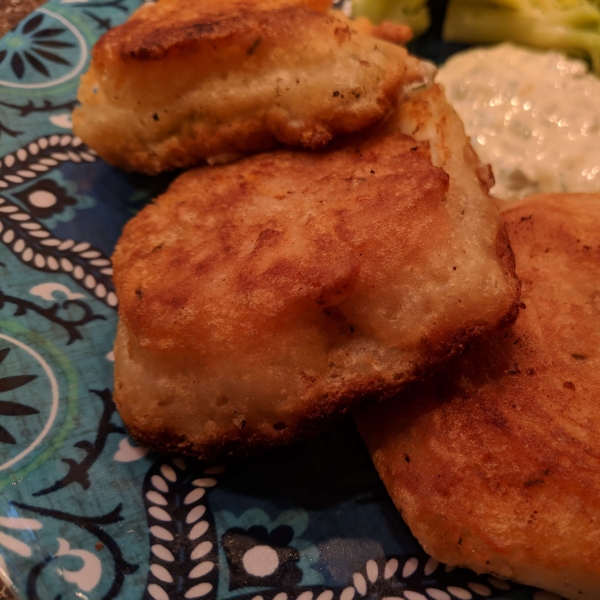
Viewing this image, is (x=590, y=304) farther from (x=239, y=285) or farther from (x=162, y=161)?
(x=162, y=161)

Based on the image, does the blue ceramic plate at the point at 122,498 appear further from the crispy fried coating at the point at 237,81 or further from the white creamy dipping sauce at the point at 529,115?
the white creamy dipping sauce at the point at 529,115

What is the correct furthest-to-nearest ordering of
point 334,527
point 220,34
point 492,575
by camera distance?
point 220,34
point 334,527
point 492,575

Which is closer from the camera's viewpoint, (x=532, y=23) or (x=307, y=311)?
(x=307, y=311)

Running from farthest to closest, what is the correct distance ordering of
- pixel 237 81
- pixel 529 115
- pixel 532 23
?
pixel 532 23, pixel 529 115, pixel 237 81

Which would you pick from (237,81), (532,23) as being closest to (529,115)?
(532,23)

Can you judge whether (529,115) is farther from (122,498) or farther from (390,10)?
(122,498)

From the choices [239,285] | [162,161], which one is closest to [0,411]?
[239,285]
